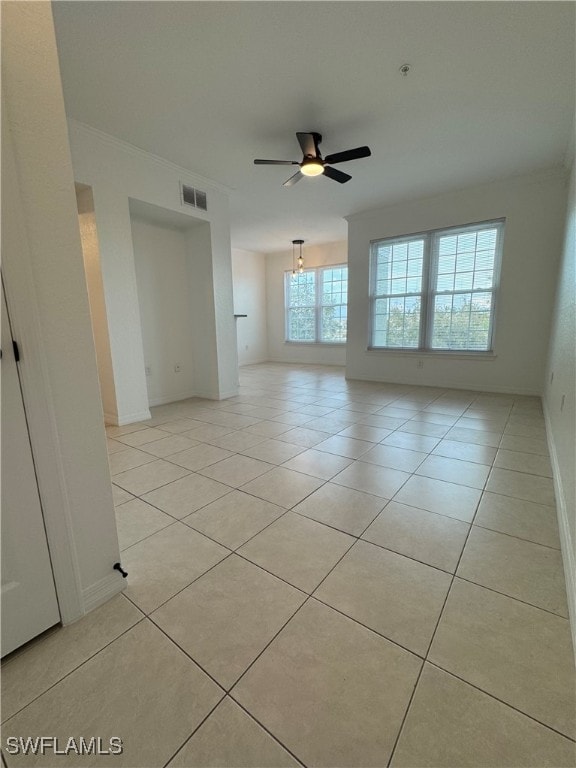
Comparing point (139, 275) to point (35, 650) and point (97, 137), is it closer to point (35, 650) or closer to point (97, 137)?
point (97, 137)

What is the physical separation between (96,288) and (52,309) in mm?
2671

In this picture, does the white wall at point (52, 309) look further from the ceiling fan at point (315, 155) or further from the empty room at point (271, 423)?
the ceiling fan at point (315, 155)

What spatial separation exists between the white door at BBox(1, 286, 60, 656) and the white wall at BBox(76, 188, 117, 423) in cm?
230

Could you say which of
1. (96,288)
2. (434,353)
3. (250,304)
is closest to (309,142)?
(96,288)

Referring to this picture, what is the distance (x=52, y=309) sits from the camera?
108cm

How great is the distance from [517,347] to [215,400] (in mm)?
4378

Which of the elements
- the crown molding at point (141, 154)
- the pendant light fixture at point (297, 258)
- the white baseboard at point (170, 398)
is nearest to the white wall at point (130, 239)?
the crown molding at point (141, 154)

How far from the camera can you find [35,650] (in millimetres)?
1110

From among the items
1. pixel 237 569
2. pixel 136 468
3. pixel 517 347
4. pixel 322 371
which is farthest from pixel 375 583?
pixel 322 371

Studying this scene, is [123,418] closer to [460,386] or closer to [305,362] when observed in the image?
[460,386]

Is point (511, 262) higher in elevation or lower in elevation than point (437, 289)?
higher

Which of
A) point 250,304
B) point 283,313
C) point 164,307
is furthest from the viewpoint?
point 283,313

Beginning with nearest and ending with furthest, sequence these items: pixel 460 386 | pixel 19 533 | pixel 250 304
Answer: pixel 19 533 < pixel 460 386 < pixel 250 304

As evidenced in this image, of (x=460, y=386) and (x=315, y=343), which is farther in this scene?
(x=315, y=343)
